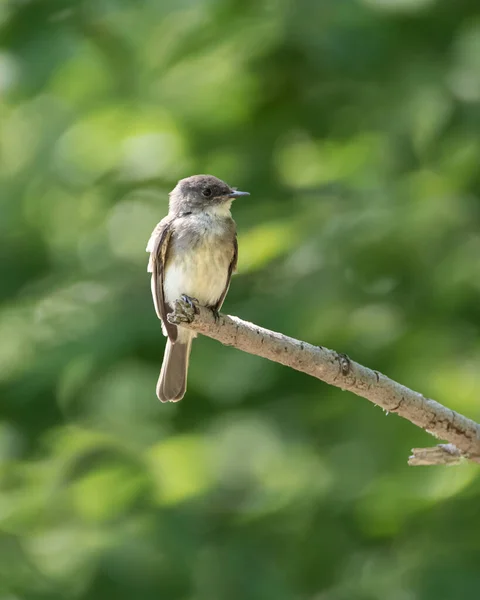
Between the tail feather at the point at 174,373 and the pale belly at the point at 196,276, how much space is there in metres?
0.36

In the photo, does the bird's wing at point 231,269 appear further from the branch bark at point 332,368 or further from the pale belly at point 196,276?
the branch bark at point 332,368

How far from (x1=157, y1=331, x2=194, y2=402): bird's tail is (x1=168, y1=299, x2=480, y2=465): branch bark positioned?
1.12 m

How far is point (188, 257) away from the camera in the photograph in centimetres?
524

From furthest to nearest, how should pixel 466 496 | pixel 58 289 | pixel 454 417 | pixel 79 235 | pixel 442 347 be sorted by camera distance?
pixel 79 235, pixel 58 289, pixel 442 347, pixel 466 496, pixel 454 417

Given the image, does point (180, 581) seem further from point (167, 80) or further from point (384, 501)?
point (167, 80)

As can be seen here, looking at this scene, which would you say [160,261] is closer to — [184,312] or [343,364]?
[184,312]

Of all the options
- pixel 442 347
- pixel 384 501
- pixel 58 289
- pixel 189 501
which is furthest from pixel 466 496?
pixel 58 289

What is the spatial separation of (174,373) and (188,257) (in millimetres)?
613

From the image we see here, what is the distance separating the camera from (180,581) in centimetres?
605

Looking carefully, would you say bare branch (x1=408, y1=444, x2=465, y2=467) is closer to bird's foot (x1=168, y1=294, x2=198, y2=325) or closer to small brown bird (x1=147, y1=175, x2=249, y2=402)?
bird's foot (x1=168, y1=294, x2=198, y2=325)

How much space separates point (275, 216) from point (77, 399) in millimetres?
1605

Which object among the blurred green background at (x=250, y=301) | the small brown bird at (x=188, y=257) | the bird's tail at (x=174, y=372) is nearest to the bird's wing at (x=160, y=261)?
the small brown bird at (x=188, y=257)

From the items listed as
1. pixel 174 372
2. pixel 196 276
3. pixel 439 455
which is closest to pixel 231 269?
pixel 196 276

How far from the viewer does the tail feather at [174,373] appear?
5305mm
